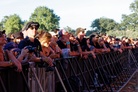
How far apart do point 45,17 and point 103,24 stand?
2329 cm

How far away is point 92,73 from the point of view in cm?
1159

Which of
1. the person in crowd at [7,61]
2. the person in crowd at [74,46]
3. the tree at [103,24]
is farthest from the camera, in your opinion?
the tree at [103,24]

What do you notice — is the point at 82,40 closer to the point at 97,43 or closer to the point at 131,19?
the point at 97,43

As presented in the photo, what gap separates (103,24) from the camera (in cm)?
12938

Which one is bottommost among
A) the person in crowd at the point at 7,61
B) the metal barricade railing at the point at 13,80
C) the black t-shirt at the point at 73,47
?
the metal barricade railing at the point at 13,80

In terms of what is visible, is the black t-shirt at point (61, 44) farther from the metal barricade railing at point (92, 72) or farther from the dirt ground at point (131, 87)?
the dirt ground at point (131, 87)

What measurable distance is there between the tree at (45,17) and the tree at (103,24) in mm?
16374

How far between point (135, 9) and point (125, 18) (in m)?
4.12

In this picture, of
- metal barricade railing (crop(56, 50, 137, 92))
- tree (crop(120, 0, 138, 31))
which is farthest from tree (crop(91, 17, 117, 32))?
metal barricade railing (crop(56, 50, 137, 92))

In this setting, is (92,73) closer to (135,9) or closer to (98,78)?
(98,78)

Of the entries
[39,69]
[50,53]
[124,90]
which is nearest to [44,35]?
[50,53]

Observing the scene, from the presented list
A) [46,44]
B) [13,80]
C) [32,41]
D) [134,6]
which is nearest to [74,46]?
[46,44]

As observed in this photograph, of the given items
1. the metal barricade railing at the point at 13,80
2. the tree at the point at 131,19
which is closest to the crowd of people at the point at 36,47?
the metal barricade railing at the point at 13,80

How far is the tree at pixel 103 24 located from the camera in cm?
12339
